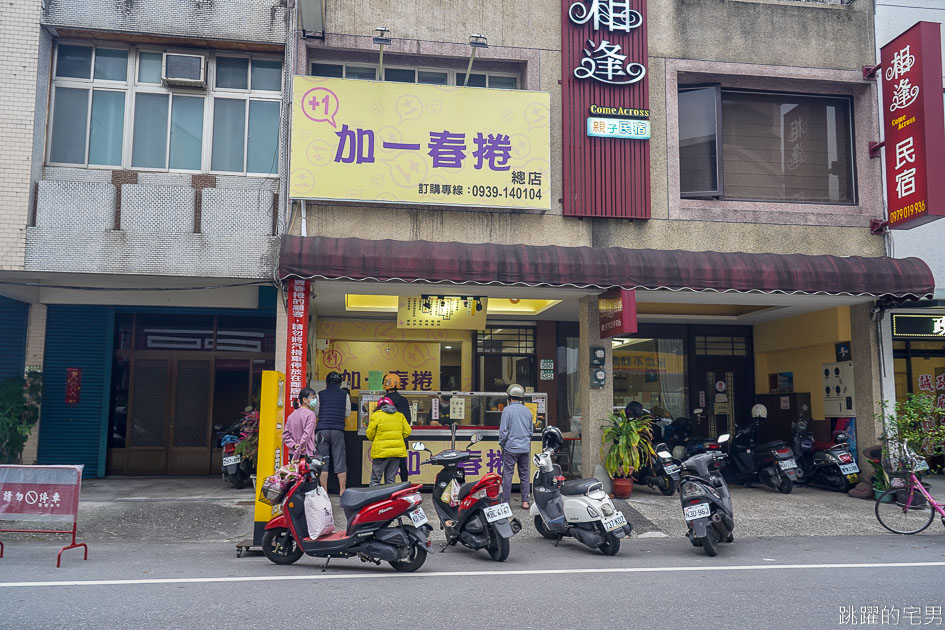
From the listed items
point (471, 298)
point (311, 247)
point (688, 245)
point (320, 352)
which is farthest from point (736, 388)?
point (311, 247)

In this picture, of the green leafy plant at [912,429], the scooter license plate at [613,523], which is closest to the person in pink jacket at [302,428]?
the scooter license plate at [613,523]

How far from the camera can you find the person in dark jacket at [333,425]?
1167cm

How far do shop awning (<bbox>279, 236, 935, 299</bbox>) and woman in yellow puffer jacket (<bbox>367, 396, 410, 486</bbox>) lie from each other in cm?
197

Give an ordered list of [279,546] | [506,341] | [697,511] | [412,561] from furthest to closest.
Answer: [506,341] < [697,511] < [279,546] < [412,561]

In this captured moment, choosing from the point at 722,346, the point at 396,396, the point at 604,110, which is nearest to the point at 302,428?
the point at 396,396

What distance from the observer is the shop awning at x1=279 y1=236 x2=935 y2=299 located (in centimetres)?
1131

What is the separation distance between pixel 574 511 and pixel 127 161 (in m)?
8.80

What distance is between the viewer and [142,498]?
12.0 meters

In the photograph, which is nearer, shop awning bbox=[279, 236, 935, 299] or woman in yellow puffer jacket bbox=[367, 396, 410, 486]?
woman in yellow puffer jacket bbox=[367, 396, 410, 486]

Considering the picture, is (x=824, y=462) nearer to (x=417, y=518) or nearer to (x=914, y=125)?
(x=914, y=125)

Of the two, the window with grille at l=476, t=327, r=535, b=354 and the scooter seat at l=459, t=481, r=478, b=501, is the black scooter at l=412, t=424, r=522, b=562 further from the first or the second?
the window with grille at l=476, t=327, r=535, b=354

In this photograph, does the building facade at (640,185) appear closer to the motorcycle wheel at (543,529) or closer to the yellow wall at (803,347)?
the yellow wall at (803,347)

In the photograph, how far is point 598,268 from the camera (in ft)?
38.9

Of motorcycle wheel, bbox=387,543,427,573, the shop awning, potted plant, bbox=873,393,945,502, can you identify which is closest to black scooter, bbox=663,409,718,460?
potted plant, bbox=873,393,945,502
